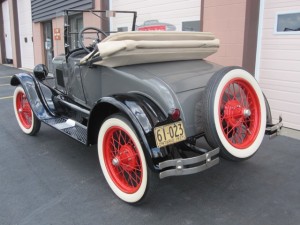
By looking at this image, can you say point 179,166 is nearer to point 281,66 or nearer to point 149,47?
point 149,47

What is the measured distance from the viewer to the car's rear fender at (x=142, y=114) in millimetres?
2299

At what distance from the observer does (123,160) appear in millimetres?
2656

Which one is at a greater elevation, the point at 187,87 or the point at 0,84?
the point at 187,87

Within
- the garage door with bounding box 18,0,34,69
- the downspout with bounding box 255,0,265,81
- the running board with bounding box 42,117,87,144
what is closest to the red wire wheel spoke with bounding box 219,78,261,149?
the running board with bounding box 42,117,87,144

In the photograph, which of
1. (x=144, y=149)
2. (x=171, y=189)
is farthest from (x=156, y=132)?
(x=171, y=189)

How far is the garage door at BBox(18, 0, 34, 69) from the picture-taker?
14000mm

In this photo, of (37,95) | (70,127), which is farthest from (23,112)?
(70,127)

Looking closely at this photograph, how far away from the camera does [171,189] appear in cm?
290

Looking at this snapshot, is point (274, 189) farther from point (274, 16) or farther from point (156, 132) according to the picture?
point (274, 16)

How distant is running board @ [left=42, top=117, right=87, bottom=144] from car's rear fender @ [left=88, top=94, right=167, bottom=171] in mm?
503

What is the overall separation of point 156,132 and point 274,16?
11.2 ft

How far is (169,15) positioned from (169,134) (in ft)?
15.1

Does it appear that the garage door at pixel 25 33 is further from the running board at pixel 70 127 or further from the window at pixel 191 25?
the running board at pixel 70 127

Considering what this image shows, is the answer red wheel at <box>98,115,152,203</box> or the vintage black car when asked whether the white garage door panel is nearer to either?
the vintage black car
